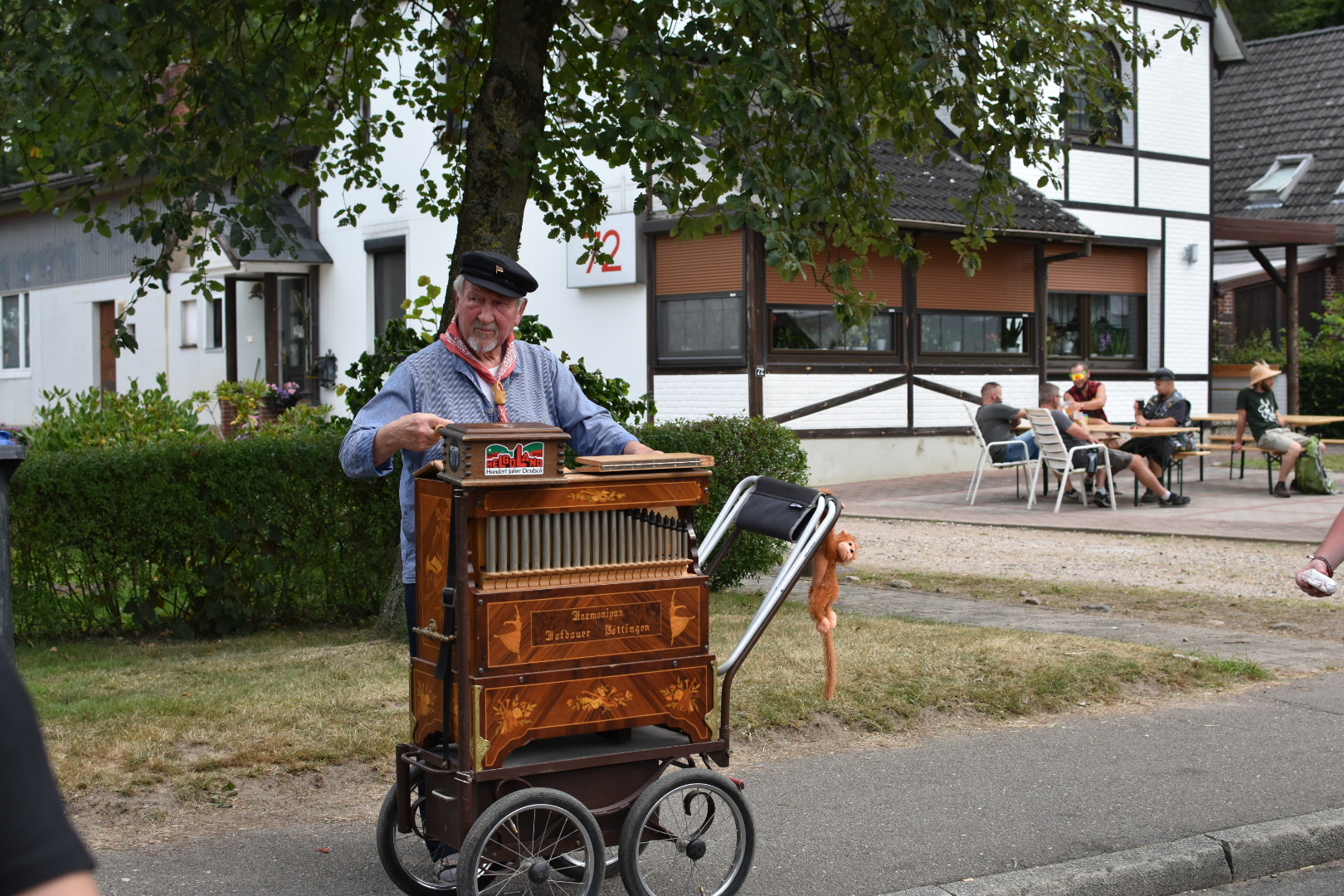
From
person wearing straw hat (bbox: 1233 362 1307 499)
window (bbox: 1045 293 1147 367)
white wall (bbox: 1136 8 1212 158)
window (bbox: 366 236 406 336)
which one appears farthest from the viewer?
window (bbox: 366 236 406 336)

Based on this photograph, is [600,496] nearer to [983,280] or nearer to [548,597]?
[548,597]

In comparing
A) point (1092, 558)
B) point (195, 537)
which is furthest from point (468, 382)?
point (1092, 558)

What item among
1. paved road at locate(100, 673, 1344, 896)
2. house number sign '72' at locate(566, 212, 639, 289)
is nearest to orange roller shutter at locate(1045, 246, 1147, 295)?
house number sign '72' at locate(566, 212, 639, 289)

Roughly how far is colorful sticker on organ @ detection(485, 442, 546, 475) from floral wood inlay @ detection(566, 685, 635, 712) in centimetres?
64

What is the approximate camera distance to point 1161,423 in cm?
1736

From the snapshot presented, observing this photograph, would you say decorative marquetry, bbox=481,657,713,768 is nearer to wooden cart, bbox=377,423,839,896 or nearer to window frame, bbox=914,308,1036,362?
wooden cart, bbox=377,423,839,896

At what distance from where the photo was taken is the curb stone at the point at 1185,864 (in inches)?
188

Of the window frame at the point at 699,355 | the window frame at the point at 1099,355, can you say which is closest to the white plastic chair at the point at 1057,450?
the window frame at the point at 699,355

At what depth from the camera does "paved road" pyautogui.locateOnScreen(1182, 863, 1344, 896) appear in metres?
5.04

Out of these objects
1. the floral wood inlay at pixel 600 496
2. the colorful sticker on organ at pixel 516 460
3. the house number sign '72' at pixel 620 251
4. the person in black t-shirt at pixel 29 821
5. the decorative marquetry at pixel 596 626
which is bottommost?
the decorative marquetry at pixel 596 626

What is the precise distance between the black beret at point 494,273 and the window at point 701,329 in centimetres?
1491

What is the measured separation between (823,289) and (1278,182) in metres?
16.2

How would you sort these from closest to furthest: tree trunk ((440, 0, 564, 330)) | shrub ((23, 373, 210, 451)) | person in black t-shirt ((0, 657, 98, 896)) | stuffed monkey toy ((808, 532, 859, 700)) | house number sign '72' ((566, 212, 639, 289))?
person in black t-shirt ((0, 657, 98, 896)) → stuffed monkey toy ((808, 532, 859, 700)) → tree trunk ((440, 0, 564, 330)) → shrub ((23, 373, 210, 451)) → house number sign '72' ((566, 212, 639, 289))

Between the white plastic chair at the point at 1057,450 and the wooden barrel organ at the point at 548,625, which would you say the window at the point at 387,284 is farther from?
the wooden barrel organ at the point at 548,625
